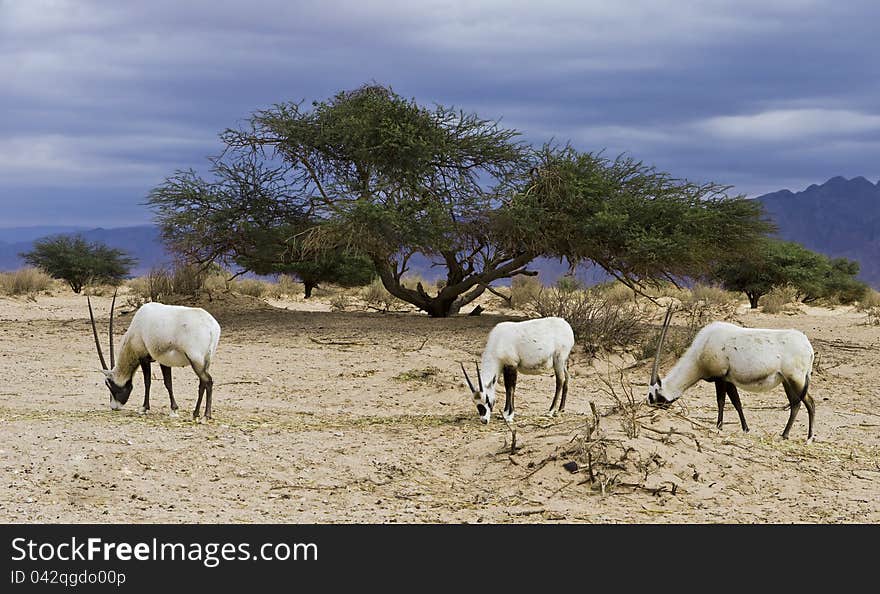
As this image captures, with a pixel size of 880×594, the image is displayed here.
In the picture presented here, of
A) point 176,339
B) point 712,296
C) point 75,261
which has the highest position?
point 176,339

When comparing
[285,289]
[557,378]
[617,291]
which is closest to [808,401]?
[557,378]

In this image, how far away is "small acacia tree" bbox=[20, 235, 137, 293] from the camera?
41406 millimetres

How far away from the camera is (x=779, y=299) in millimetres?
30812

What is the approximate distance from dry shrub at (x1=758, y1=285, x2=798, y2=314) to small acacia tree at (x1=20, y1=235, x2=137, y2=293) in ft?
82.9

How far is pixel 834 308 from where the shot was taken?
34594 mm

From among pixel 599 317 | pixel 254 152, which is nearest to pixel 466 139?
pixel 254 152

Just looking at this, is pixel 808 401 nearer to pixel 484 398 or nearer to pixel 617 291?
pixel 484 398

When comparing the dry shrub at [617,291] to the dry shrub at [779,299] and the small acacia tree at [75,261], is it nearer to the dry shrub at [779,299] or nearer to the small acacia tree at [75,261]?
the dry shrub at [779,299]

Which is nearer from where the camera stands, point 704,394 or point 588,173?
point 704,394

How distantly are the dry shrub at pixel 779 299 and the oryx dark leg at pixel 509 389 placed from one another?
67.3ft

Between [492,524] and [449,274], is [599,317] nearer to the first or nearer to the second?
[449,274]

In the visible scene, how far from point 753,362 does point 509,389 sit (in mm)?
2537

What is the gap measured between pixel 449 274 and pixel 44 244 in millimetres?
25979

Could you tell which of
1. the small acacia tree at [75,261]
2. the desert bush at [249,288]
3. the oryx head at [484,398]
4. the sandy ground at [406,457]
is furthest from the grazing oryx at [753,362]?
the small acacia tree at [75,261]
